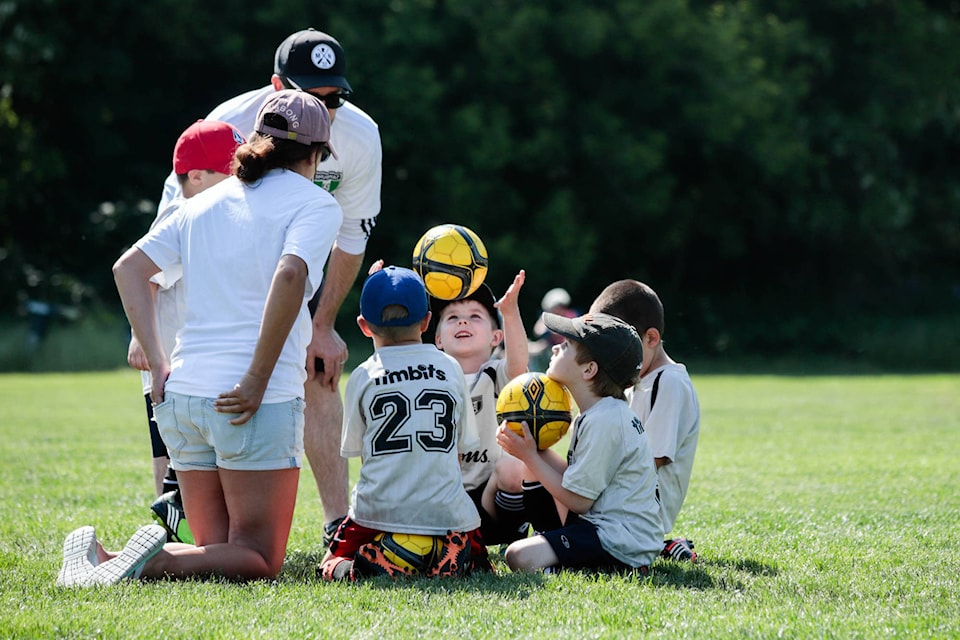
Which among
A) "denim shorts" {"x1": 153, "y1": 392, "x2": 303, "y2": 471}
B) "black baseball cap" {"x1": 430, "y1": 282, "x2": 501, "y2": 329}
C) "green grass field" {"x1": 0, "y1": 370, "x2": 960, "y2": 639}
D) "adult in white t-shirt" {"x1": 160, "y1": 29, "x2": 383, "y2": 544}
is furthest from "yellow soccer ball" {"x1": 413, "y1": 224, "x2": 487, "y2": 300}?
"green grass field" {"x1": 0, "y1": 370, "x2": 960, "y2": 639}

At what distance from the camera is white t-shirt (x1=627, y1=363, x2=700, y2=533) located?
5.24m

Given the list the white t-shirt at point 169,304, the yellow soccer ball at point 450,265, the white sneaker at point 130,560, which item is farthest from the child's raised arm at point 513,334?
the white sneaker at point 130,560

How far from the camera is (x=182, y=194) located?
5520 millimetres

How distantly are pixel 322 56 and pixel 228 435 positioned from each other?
2.17 meters

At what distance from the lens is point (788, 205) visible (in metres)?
28.6

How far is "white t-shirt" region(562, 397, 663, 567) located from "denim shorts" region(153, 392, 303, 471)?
1162 mm

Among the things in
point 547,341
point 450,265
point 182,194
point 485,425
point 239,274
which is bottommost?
point 485,425

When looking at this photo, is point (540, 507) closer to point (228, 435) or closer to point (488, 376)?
point (488, 376)

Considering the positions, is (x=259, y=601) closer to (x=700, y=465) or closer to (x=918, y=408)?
(x=700, y=465)

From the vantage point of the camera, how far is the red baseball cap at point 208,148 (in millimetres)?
5375

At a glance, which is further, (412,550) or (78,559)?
(412,550)

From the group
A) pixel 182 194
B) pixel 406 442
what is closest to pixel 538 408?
pixel 406 442

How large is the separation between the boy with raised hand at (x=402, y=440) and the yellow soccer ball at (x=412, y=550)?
0.02 metres

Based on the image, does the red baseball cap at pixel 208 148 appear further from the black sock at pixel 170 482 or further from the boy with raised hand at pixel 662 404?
the boy with raised hand at pixel 662 404
